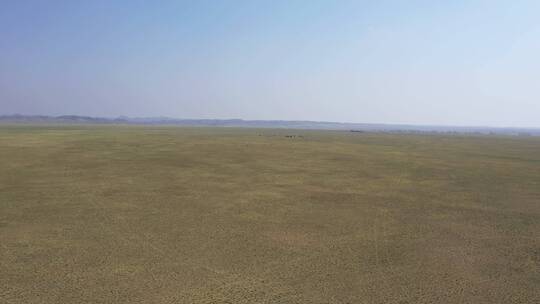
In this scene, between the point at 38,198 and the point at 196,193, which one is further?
the point at 196,193

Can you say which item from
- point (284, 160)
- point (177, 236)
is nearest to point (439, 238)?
point (177, 236)

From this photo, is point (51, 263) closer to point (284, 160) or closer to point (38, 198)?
point (38, 198)

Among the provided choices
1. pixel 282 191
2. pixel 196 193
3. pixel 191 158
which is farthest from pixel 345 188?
pixel 191 158

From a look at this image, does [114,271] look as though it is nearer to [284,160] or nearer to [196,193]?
[196,193]

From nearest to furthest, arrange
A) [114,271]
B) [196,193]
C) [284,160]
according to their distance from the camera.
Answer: [114,271] < [196,193] < [284,160]

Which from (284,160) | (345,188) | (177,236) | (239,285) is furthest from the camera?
(284,160)

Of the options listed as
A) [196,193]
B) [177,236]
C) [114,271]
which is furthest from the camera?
[196,193]
